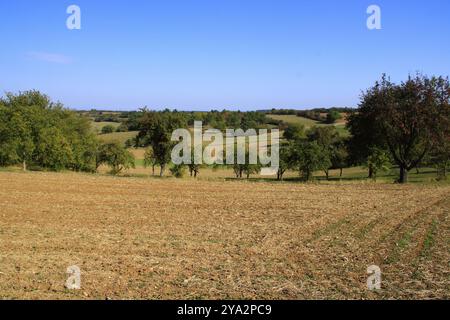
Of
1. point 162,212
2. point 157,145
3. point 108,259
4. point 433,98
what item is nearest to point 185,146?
point 157,145

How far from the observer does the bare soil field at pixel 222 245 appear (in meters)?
9.45

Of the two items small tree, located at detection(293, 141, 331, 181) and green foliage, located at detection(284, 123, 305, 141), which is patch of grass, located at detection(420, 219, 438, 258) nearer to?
small tree, located at detection(293, 141, 331, 181)

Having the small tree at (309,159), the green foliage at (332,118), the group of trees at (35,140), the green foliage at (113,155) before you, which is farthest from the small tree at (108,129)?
the small tree at (309,159)

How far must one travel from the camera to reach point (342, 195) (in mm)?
24922

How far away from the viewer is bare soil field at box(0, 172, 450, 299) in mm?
9445

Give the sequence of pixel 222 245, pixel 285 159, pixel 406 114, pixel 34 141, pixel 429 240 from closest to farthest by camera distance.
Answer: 1. pixel 222 245
2. pixel 429 240
3. pixel 406 114
4. pixel 34 141
5. pixel 285 159

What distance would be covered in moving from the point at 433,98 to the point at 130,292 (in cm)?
2934

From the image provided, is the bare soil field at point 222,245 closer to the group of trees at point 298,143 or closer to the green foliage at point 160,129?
the group of trees at point 298,143

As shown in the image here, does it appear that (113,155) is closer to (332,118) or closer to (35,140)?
(35,140)

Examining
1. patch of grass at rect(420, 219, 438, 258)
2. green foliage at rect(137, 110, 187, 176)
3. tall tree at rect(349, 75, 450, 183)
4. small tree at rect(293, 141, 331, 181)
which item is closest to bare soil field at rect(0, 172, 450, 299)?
patch of grass at rect(420, 219, 438, 258)

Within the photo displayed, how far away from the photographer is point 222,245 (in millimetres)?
13250

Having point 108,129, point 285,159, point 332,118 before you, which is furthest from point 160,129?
point 332,118
